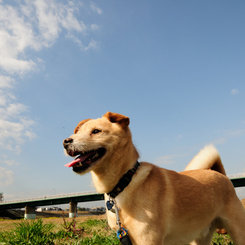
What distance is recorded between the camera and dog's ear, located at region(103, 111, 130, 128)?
12.5 ft

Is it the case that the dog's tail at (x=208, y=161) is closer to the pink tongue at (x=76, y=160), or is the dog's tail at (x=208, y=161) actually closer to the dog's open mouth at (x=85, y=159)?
the dog's open mouth at (x=85, y=159)

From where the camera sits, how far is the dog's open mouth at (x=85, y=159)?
345cm

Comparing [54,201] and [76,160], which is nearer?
[76,160]

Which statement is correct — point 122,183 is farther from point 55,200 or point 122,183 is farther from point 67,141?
point 55,200

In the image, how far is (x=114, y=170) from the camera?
3541mm

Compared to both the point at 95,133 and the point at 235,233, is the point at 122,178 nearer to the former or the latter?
the point at 95,133

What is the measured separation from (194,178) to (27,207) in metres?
66.9

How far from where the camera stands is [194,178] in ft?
13.9

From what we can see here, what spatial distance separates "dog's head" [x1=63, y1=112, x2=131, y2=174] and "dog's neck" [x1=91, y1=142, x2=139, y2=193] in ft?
0.26

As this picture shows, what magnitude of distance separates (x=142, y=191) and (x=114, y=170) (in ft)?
1.87

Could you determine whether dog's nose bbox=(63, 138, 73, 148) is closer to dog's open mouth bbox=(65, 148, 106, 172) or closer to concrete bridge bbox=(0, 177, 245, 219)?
dog's open mouth bbox=(65, 148, 106, 172)

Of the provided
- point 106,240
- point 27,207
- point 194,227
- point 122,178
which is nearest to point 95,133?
point 122,178

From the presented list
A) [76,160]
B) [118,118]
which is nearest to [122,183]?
[76,160]

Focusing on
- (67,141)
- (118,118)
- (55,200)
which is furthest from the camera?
(55,200)
